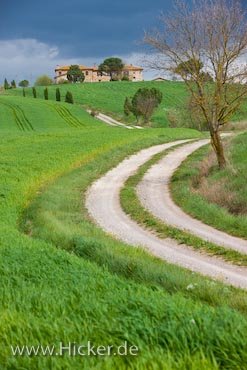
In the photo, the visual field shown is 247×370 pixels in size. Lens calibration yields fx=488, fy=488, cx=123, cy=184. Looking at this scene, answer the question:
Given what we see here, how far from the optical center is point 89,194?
81.3ft

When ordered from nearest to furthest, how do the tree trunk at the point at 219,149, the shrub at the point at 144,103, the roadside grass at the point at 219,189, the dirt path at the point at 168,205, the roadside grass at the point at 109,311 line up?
the roadside grass at the point at 109,311
the dirt path at the point at 168,205
the roadside grass at the point at 219,189
the tree trunk at the point at 219,149
the shrub at the point at 144,103

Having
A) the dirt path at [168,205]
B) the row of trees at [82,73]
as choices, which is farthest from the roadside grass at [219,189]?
the row of trees at [82,73]

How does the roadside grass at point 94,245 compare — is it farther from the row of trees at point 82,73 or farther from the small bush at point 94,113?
the row of trees at point 82,73

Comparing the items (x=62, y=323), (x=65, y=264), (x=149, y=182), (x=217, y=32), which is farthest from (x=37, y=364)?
(x=217, y=32)

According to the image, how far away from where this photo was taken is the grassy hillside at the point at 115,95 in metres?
111

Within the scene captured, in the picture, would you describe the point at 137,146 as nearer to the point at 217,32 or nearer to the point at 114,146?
the point at 114,146

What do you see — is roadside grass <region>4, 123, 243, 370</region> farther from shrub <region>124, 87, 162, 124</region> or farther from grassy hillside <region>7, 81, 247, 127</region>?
grassy hillside <region>7, 81, 247, 127</region>

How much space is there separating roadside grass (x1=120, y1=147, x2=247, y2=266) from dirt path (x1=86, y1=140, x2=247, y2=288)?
0.93ft

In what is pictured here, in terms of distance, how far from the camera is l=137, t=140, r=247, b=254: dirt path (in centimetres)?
1544

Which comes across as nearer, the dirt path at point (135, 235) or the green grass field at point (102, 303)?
the green grass field at point (102, 303)

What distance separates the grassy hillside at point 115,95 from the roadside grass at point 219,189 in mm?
66090

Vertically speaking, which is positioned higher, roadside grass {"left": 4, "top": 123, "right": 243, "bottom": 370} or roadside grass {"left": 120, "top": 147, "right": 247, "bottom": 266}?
roadside grass {"left": 4, "top": 123, "right": 243, "bottom": 370}

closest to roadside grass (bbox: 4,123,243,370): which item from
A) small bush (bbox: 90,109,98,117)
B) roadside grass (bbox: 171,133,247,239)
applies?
roadside grass (bbox: 171,133,247,239)

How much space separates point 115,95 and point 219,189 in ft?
364
